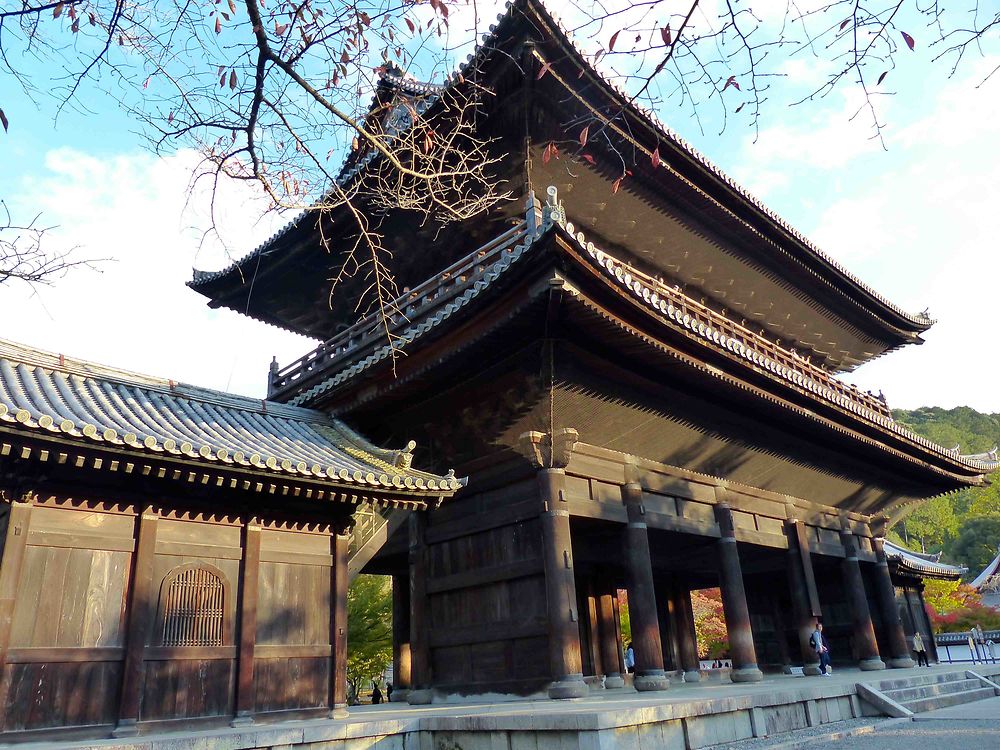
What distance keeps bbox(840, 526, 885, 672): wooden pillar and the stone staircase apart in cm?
186

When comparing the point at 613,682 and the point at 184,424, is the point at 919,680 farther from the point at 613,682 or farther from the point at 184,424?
the point at 184,424

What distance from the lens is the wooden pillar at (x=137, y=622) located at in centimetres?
754

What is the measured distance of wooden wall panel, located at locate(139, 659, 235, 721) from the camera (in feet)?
25.8

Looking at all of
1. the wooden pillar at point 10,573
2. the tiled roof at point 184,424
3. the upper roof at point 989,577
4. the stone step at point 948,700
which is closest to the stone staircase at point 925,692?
the stone step at point 948,700

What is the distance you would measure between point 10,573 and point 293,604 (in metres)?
3.26

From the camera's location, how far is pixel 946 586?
35312 mm

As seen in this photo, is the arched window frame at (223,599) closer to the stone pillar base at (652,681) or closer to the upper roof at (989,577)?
the stone pillar base at (652,681)

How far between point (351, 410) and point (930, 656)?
2048cm

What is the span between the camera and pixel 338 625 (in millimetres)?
9516

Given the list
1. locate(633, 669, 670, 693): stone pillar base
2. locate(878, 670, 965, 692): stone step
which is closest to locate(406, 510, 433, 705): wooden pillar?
locate(633, 669, 670, 693): stone pillar base

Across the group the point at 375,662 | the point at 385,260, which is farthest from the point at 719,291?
the point at 375,662

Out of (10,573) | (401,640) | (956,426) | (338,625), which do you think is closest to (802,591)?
(401,640)

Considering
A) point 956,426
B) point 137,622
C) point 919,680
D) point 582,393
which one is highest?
point 956,426

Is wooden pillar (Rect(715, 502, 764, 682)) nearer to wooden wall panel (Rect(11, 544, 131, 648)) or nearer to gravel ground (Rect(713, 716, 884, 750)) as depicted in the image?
gravel ground (Rect(713, 716, 884, 750))
